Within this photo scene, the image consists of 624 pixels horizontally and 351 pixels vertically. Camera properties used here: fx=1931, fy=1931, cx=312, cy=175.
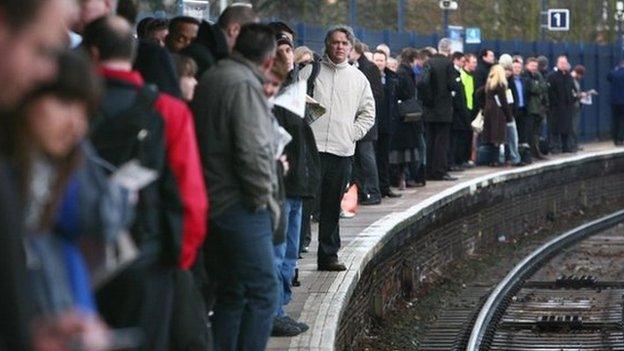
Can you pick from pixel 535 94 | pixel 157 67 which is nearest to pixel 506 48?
pixel 535 94

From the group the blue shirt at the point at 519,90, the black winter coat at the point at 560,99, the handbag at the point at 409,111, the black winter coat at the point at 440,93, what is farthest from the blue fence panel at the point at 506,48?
the handbag at the point at 409,111

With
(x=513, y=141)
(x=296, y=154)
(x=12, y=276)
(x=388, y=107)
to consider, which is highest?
(x=12, y=276)

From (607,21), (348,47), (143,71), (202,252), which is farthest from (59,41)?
(607,21)

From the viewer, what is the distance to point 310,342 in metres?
10.6

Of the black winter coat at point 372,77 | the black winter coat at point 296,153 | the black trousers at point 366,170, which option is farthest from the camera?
the black trousers at point 366,170

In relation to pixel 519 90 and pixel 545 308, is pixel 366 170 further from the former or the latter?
pixel 519 90

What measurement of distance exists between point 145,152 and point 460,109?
1876 cm

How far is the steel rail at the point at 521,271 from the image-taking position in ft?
51.7

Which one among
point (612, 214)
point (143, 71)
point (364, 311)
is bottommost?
point (612, 214)

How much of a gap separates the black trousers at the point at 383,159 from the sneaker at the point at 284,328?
10140mm

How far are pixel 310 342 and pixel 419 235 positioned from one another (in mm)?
7741

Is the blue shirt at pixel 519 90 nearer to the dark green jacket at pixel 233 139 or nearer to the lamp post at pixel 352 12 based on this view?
the lamp post at pixel 352 12

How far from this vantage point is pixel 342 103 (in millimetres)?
13562

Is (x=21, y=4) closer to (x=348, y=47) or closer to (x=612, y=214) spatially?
(x=348, y=47)
